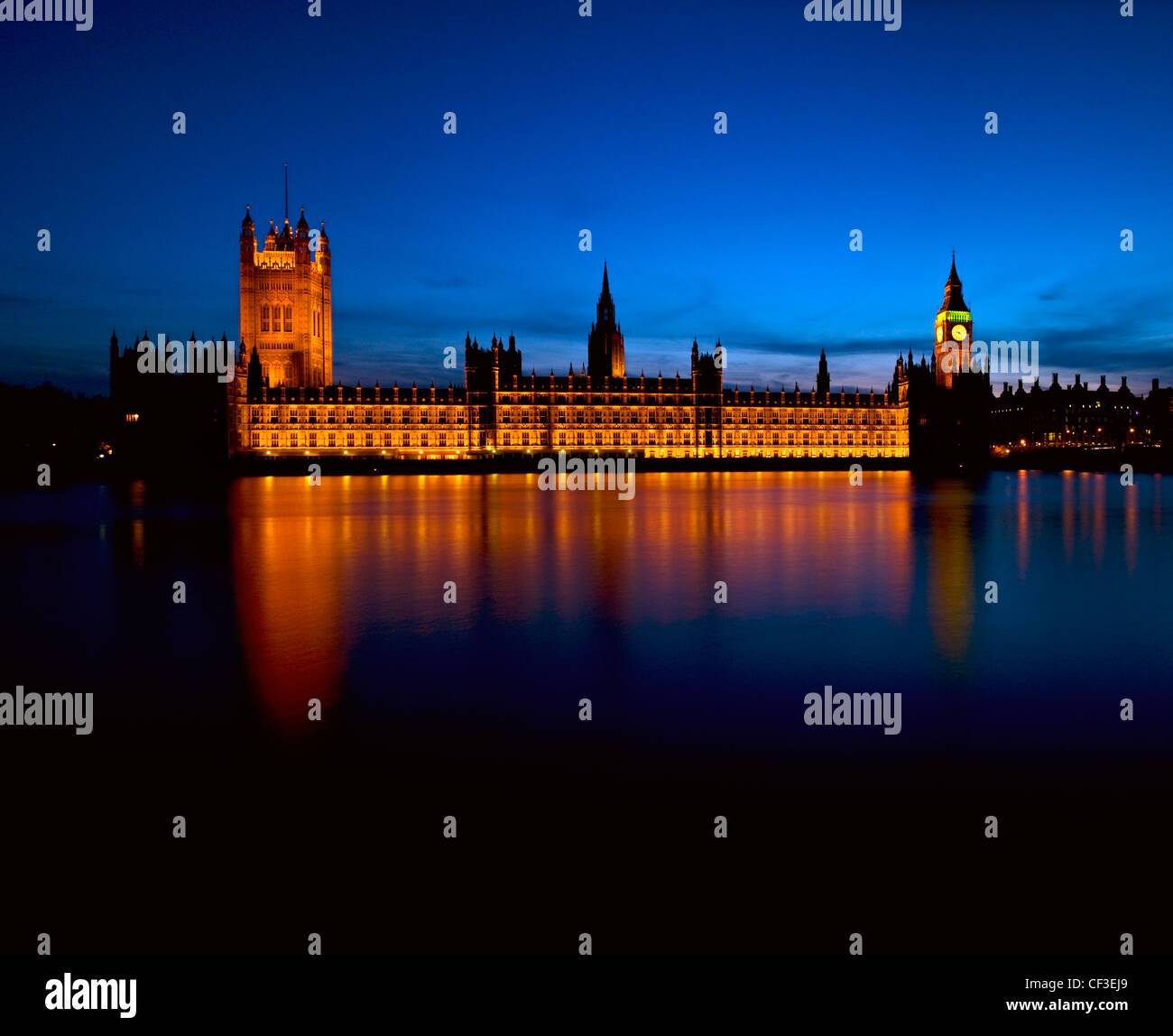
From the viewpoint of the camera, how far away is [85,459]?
8356cm

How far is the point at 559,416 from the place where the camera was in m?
104

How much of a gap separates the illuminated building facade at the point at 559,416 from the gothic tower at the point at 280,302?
1075mm

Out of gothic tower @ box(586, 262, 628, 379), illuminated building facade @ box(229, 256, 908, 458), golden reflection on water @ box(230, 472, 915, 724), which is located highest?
gothic tower @ box(586, 262, 628, 379)

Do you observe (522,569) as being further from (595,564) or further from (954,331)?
(954,331)

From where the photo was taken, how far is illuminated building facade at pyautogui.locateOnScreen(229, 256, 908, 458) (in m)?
99.6

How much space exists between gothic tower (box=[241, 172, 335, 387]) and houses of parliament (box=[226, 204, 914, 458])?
5.8 inches

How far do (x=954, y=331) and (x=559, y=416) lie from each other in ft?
251

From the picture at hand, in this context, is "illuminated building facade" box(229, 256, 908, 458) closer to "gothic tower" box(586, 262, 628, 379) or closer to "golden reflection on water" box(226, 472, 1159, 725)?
"gothic tower" box(586, 262, 628, 379)

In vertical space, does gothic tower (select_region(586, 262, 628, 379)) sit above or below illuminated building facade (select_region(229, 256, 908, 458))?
above

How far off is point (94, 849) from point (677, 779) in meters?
4.13

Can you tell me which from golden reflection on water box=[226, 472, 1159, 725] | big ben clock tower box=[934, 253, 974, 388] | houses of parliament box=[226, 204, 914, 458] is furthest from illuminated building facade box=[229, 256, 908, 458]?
golden reflection on water box=[226, 472, 1159, 725]

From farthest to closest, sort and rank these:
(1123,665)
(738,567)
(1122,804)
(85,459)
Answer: (85,459), (738,567), (1123,665), (1122,804)

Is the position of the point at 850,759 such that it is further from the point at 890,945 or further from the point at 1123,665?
the point at 1123,665
